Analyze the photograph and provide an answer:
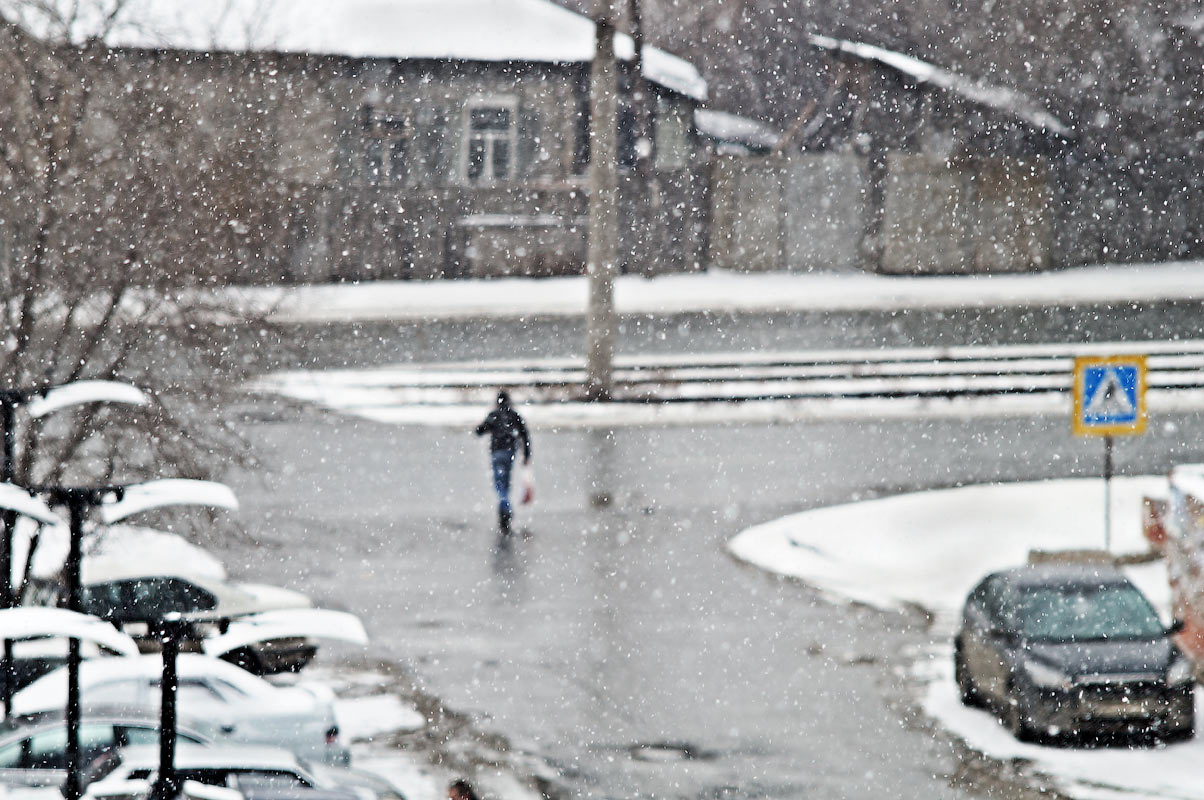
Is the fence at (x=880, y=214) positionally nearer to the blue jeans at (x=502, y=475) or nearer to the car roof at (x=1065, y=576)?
the blue jeans at (x=502, y=475)

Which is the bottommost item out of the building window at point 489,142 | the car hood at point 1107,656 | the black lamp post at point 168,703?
the car hood at point 1107,656

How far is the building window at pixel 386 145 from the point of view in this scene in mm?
44656

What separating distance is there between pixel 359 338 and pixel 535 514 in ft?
53.8

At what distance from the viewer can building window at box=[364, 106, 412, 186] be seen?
44.7 metres

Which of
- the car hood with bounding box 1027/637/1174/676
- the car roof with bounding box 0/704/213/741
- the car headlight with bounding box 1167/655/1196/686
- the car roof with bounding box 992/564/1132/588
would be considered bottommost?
the car roof with bounding box 0/704/213/741

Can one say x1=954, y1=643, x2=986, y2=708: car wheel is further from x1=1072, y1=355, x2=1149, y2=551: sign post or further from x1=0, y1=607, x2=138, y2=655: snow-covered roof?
x1=0, y1=607, x2=138, y2=655: snow-covered roof

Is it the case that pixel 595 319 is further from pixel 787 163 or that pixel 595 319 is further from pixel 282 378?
pixel 787 163

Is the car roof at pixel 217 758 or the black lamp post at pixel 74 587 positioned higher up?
the black lamp post at pixel 74 587

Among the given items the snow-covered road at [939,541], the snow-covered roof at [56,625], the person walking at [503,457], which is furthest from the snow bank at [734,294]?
the snow-covered roof at [56,625]

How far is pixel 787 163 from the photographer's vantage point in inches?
1900

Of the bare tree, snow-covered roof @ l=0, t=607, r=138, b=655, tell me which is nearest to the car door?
the bare tree

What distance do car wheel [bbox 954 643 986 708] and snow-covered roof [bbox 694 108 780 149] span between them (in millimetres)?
41011

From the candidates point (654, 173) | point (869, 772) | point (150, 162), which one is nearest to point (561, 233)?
point (654, 173)

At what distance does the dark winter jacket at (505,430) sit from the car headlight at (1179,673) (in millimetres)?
9050
